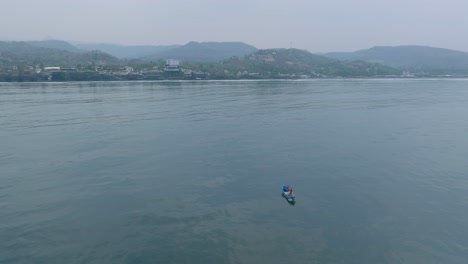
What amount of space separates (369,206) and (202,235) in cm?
1090

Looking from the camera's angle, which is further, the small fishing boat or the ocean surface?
the small fishing boat

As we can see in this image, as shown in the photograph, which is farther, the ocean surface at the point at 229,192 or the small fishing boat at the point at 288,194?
the small fishing boat at the point at 288,194

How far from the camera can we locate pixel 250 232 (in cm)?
1766

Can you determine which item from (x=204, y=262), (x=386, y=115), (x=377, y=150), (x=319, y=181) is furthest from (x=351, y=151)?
(x=386, y=115)

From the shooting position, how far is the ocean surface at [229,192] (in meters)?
16.2

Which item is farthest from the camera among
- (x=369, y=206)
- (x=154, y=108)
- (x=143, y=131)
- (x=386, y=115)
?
(x=154, y=108)

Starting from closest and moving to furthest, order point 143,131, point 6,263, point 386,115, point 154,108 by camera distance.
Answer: point 6,263 → point 143,131 → point 386,115 → point 154,108

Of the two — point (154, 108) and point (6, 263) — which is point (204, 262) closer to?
point (6, 263)

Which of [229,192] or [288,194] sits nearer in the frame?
[288,194]

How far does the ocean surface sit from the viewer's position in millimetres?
16250

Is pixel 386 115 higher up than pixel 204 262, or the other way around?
pixel 386 115

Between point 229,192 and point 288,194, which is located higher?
point 288,194

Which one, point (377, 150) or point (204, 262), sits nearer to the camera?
point (204, 262)

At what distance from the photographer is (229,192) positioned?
22719mm
